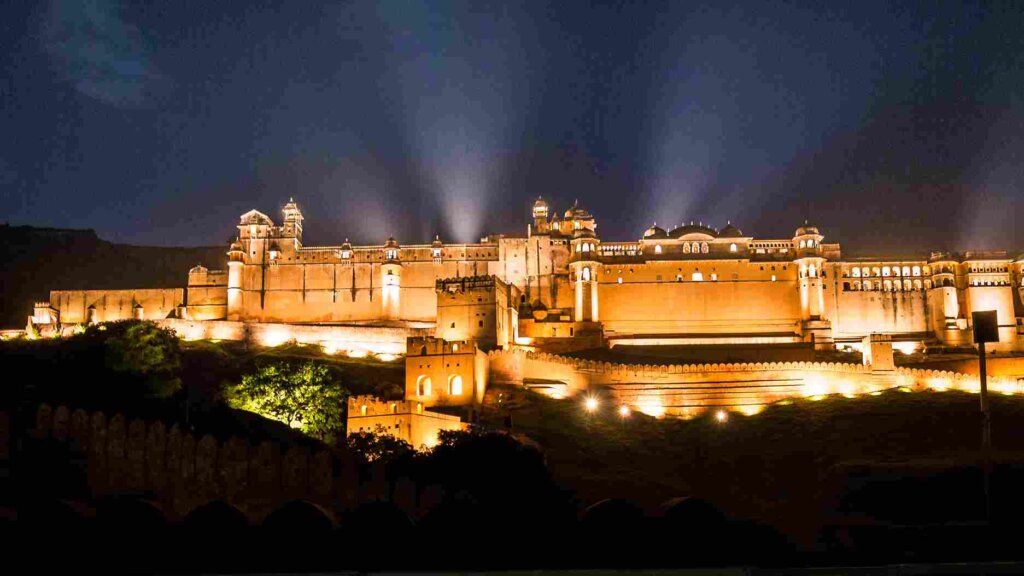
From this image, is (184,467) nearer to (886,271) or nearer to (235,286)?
(235,286)

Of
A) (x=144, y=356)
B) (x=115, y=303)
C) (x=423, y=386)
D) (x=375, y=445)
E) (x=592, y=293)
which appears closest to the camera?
(x=375, y=445)

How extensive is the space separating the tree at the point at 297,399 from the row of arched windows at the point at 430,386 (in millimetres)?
4768

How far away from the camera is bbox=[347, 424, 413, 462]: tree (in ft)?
147

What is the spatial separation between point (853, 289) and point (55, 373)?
69851 millimetres

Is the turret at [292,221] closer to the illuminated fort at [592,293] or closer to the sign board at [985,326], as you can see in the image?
the illuminated fort at [592,293]

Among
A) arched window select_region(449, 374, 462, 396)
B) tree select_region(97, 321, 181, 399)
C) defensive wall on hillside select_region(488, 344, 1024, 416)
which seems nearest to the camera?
tree select_region(97, 321, 181, 399)

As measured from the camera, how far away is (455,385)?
58594 mm

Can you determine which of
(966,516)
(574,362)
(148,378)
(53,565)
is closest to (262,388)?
(148,378)

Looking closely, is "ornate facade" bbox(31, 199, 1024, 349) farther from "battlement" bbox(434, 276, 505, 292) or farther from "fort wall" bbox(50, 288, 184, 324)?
"battlement" bbox(434, 276, 505, 292)

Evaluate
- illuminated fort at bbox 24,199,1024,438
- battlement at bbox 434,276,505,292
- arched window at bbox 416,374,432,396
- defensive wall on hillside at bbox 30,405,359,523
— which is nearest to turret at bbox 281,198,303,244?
illuminated fort at bbox 24,199,1024,438

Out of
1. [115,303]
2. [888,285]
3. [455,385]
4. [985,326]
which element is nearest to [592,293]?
[888,285]

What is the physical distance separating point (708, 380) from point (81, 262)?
364 feet

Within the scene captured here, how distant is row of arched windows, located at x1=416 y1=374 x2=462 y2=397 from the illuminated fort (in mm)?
20196

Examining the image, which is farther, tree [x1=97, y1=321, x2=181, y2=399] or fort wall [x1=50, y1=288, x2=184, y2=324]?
fort wall [x1=50, y1=288, x2=184, y2=324]
